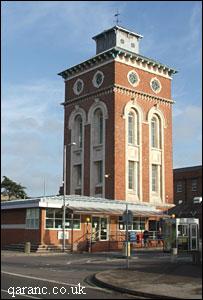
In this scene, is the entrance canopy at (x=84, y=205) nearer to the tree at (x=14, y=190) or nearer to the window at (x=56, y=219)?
the window at (x=56, y=219)

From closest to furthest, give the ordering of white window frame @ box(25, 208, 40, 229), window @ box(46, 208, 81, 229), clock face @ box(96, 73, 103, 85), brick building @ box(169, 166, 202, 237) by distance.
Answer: white window frame @ box(25, 208, 40, 229) → window @ box(46, 208, 81, 229) → clock face @ box(96, 73, 103, 85) → brick building @ box(169, 166, 202, 237)

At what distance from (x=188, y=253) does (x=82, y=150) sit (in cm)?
2216

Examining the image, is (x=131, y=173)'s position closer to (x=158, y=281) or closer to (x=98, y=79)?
(x=98, y=79)

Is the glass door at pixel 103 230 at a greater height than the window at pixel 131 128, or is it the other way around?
the window at pixel 131 128

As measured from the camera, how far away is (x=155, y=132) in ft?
184

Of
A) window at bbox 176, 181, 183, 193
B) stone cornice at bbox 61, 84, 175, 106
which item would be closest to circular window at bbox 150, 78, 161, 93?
stone cornice at bbox 61, 84, 175, 106

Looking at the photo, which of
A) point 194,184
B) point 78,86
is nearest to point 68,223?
point 78,86

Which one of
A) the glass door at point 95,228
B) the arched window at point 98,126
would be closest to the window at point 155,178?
the arched window at point 98,126

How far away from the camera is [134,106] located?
53.2m

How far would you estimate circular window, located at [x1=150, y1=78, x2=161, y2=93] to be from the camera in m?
55.7

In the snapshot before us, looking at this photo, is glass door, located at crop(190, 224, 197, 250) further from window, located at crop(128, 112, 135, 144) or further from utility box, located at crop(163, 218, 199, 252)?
window, located at crop(128, 112, 135, 144)

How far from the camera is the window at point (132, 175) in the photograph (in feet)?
171

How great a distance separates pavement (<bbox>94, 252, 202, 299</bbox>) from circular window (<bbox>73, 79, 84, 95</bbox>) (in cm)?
3741

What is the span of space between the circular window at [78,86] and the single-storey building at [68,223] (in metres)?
16.0
